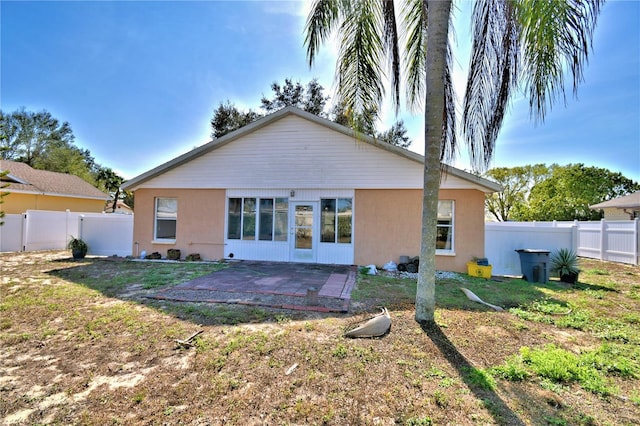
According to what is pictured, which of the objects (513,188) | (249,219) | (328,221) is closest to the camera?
(328,221)

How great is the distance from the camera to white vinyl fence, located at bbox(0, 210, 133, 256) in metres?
12.9

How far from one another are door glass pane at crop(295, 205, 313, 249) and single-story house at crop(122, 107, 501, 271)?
39mm

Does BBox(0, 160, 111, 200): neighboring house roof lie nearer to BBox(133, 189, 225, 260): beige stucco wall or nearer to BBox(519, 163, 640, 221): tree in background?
BBox(133, 189, 225, 260): beige stucco wall

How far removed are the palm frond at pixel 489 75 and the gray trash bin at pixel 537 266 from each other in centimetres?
583

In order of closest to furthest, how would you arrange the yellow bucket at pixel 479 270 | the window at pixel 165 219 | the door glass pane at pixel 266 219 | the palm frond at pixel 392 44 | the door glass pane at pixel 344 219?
the palm frond at pixel 392 44 < the yellow bucket at pixel 479 270 < the door glass pane at pixel 344 219 < the door glass pane at pixel 266 219 < the window at pixel 165 219

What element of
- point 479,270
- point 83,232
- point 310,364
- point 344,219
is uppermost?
point 344,219

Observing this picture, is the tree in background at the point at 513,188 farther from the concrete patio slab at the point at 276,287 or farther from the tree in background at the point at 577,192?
the concrete patio slab at the point at 276,287

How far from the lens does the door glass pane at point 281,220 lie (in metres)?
11.3

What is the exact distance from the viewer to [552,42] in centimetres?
387

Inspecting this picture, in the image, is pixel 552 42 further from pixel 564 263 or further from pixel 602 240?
pixel 602 240

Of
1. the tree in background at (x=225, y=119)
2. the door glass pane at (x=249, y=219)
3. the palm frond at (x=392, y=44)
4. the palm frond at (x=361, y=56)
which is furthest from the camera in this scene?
the tree in background at (x=225, y=119)

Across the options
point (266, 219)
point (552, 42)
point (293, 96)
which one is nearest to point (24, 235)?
point (266, 219)

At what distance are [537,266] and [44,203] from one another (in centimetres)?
2649

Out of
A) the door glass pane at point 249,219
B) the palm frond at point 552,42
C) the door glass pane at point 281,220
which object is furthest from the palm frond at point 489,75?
the door glass pane at point 249,219
